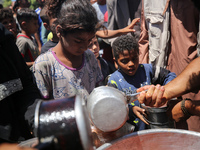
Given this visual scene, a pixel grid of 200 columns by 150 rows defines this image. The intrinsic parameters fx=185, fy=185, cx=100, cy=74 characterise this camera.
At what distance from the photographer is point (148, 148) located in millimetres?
878

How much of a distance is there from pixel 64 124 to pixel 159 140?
534mm

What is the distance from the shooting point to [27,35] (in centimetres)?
284

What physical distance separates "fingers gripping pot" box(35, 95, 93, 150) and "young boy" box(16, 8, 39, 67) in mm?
1946

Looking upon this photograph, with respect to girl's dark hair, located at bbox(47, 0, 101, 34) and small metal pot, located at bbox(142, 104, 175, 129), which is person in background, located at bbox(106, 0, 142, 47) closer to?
girl's dark hair, located at bbox(47, 0, 101, 34)

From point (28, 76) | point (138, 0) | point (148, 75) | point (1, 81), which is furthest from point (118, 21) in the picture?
point (1, 81)

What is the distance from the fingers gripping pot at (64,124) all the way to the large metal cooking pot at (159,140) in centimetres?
32

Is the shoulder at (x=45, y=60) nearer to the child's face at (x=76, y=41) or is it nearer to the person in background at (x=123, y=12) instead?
the child's face at (x=76, y=41)

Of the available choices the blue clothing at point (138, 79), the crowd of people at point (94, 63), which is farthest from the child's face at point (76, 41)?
the blue clothing at point (138, 79)

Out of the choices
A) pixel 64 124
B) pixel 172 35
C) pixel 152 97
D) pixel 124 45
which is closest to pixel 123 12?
pixel 172 35

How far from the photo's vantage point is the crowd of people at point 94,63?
984mm

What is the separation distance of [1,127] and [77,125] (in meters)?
0.61

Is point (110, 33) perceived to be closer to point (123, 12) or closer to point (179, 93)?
point (123, 12)

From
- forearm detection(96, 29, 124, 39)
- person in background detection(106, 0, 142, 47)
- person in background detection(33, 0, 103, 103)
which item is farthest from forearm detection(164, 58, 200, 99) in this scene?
person in background detection(106, 0, 142, 47)

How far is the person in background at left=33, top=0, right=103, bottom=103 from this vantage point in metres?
1.29
